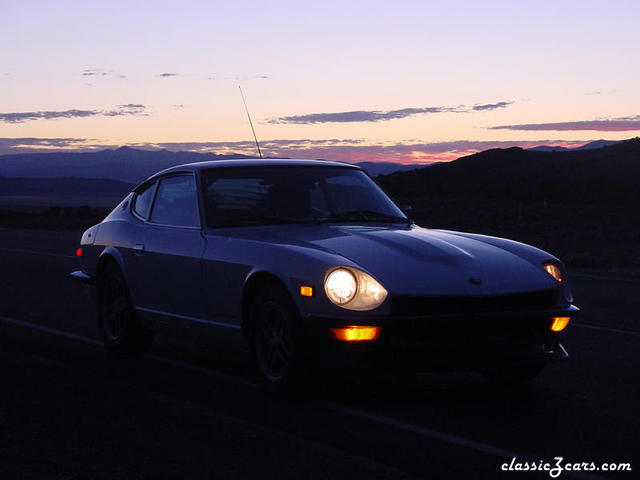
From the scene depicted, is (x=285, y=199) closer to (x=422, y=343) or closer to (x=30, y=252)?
(x=422, y=343)

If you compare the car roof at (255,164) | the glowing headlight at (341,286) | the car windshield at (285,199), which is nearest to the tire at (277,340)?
the glowing headlight at (341,286)

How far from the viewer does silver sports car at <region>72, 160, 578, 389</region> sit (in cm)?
665

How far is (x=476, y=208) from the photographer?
4975cm

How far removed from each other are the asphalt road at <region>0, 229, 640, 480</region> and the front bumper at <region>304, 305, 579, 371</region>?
288mm

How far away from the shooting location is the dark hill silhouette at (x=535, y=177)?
7531 cm

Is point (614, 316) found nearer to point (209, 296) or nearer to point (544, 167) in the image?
point (209, 296)

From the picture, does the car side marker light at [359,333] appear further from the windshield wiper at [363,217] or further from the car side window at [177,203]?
the car side window at [177,203]

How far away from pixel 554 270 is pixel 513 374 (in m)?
0.74

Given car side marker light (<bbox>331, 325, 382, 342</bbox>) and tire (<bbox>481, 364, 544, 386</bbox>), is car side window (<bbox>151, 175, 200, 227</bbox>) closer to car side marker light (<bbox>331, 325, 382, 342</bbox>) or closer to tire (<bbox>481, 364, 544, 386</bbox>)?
car side marker light (<bbox>331, 325, 382, 342</bbox>)

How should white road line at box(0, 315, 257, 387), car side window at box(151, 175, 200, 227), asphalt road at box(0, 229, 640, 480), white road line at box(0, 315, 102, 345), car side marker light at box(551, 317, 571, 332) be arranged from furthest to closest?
white road line at box(0, 315, 102, 345), car side window at box(151, 175, 200, 227), white road line at box(0, 315, 257, 387), car side marker light at box(551, 317, 571, 332), asphalt road at box(0, 229, 640, 480)

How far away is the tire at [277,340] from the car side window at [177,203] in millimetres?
1198

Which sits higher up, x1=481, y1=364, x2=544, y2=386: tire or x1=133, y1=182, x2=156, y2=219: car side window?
x1=133, y1=182, x2=156, y2=219: car side window

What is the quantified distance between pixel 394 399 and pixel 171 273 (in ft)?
6.99

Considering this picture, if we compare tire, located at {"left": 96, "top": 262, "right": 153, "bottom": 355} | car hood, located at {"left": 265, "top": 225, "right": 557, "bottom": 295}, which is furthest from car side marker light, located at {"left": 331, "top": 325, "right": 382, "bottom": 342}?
tire, located at {"left": 96, "top": 262, "right": 153, "bottom": 355}
